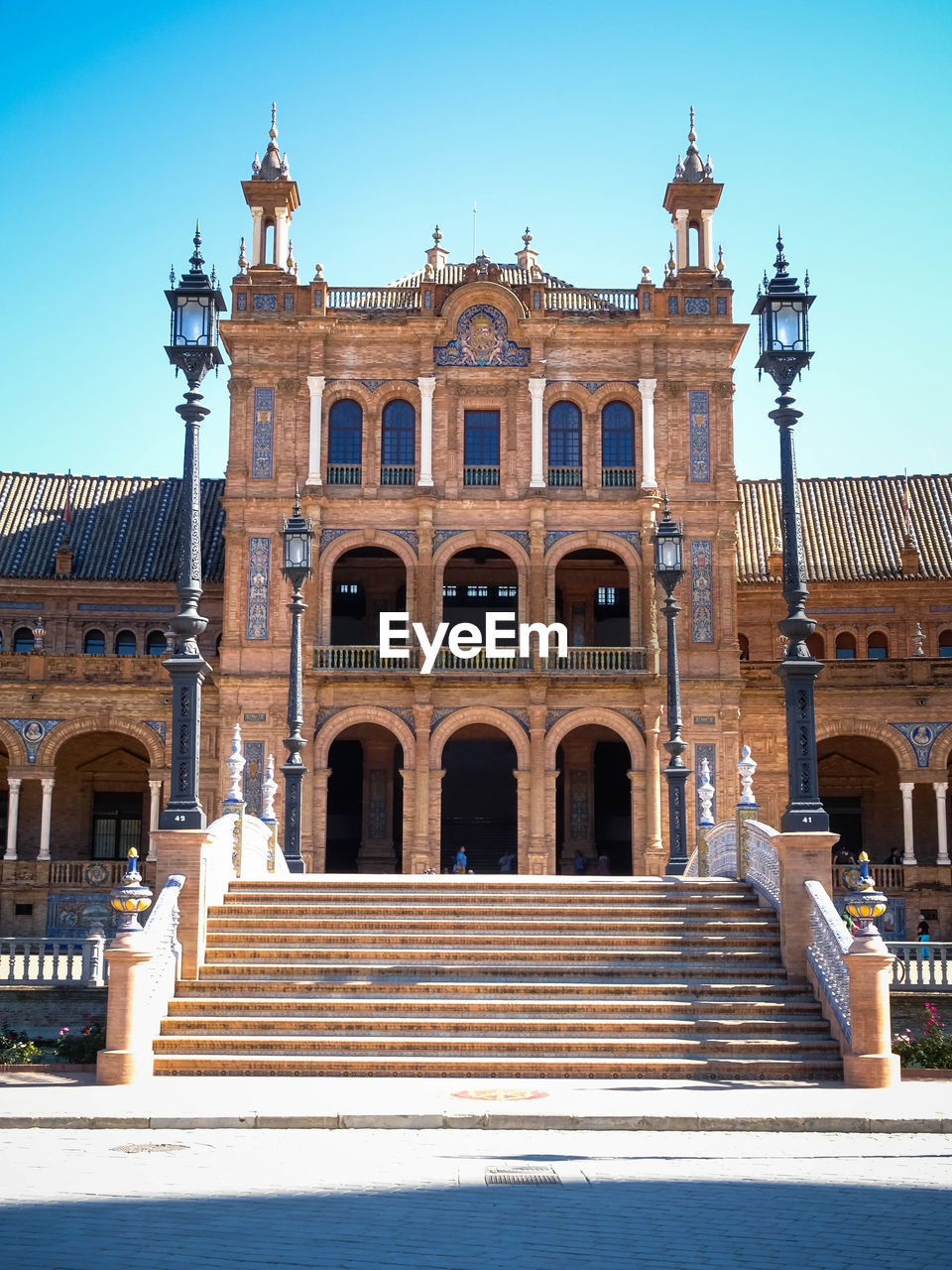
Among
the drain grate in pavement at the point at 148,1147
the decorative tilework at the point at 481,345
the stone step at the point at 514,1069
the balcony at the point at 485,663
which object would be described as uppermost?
the decorative tilework at the point at 481,345

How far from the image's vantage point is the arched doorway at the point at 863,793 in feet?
144

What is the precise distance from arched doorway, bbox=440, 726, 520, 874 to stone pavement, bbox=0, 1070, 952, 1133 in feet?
93.1

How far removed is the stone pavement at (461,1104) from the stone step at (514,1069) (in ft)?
0.55

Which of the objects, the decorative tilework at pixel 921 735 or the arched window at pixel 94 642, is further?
the arched window at pixel 94 642

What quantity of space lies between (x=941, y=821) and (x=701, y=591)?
8.91 meters

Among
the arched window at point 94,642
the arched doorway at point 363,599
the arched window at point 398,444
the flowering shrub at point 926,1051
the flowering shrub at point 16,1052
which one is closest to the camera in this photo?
the flowering shrub at point 926,1051

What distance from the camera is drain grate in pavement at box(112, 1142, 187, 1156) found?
11.0 metres

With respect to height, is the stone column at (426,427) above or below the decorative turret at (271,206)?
below

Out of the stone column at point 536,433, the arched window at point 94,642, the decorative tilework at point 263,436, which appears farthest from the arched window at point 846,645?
the arched window at point 94,642

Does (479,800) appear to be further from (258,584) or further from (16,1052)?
(16,1052)

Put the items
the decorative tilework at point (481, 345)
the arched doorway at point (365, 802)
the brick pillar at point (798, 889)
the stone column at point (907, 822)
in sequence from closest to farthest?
the brick pillar at point (798, 889), the stone column at point (907, 822), the decorative tilework at point (481, 345), the arched doorway at point (365, 802)

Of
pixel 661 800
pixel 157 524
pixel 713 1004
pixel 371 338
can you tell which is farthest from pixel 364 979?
pixel 157 524

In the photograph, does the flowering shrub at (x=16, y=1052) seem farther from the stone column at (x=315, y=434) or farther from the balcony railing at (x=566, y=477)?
the balcony railing at (x=566, y=477)

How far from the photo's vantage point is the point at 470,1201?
9258mm
